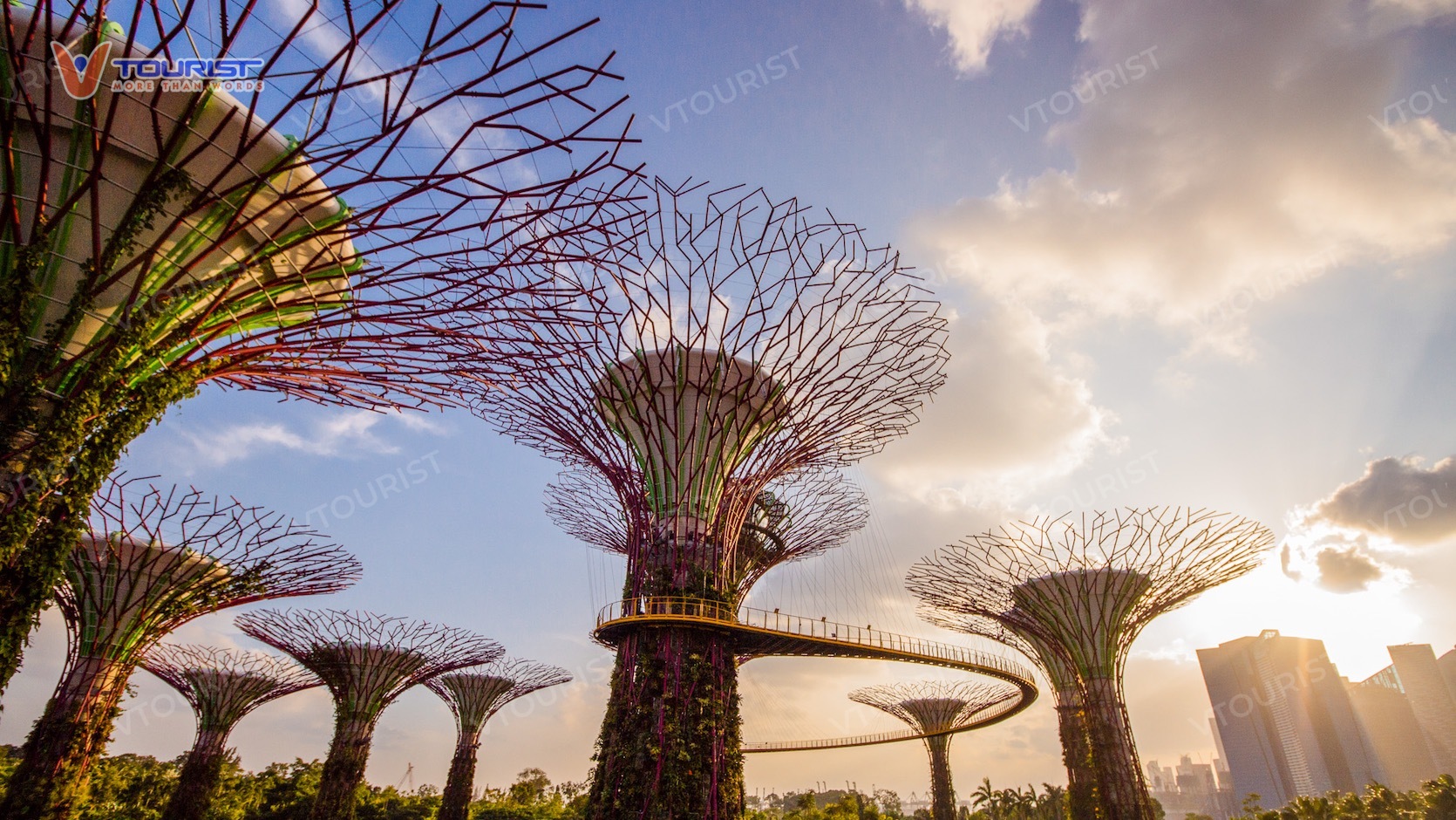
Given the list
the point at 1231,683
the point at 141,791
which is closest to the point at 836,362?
the point at 141,791

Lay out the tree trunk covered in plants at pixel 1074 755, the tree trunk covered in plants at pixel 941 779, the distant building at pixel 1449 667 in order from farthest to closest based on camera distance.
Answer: the distant building at pixel 1449 667, the tree trunk covered in plants at pixel 941 779, the tree trunk covered in plants at pixel 1074 755

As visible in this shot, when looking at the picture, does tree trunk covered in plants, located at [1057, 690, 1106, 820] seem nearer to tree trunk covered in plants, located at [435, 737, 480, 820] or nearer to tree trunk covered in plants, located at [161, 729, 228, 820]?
tree trunk covered in plants, located at [435, 737, 480, 820]

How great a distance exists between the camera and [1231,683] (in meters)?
151

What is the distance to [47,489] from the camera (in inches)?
303

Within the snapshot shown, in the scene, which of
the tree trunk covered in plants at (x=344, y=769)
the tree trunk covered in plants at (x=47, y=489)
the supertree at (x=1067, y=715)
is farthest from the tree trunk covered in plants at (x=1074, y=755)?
the tree trunk covered in plants at (x=47, y=489)

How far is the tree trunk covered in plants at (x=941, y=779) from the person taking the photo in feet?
132

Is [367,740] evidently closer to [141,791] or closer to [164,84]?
[141,791]

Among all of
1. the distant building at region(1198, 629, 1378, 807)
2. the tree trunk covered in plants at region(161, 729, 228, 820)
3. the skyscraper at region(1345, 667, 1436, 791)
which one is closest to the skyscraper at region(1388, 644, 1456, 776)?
the skyscraper at region(1345, 667, 1436, 791)

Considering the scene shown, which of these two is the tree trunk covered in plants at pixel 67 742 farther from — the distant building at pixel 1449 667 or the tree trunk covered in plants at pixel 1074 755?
the distant building at pixel 1449 667

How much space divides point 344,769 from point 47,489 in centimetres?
2570

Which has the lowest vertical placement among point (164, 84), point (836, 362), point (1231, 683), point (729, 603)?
point (729, 603)

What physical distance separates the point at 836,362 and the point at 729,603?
6.92 meters

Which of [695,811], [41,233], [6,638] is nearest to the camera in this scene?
[6,638]

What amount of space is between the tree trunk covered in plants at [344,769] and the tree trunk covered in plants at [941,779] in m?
29.2
